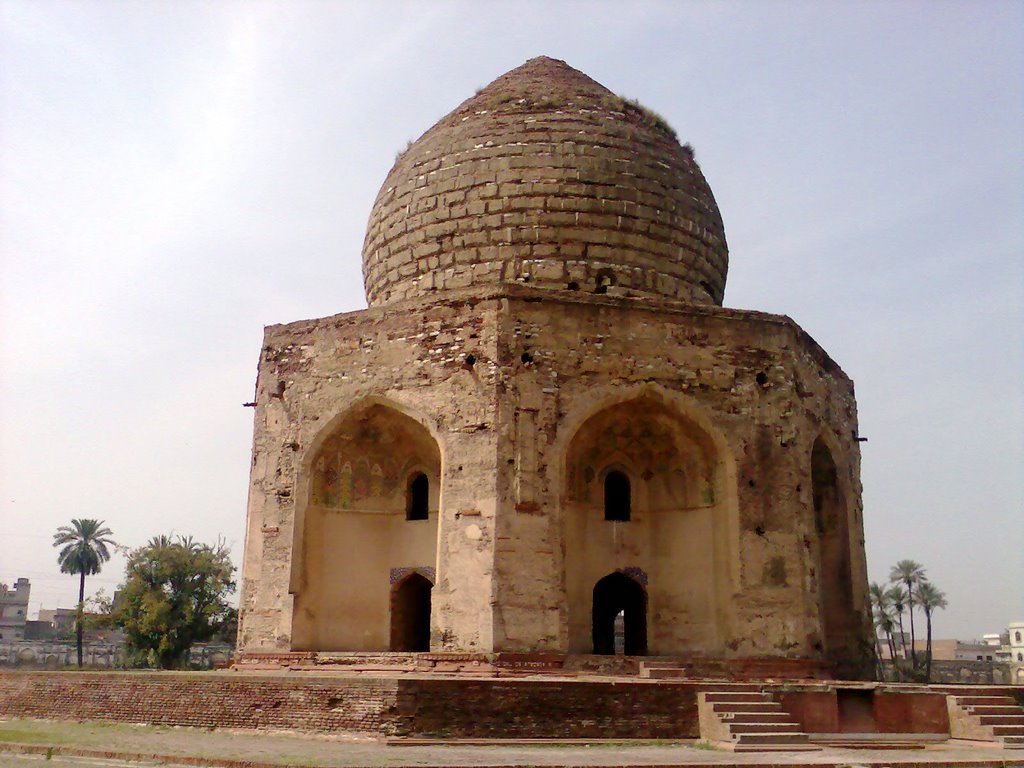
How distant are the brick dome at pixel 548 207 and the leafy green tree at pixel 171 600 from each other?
18578mm

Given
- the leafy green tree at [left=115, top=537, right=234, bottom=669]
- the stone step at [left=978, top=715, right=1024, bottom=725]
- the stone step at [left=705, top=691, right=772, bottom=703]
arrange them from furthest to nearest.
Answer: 1. the leafy green tree at [left=115, top=537, right=234, bottom=669]
2. the stone step at [left=978, top=715, right=1024, bottom=725]
3. the stone step at [left=705, top=691, right=772, bottom=703]

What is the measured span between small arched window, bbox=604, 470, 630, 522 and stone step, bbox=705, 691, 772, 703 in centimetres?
457

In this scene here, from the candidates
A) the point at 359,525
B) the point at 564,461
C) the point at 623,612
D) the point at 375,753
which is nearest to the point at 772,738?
the point at 375,753

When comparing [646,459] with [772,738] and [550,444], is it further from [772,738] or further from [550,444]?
[772,738]

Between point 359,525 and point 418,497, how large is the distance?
0.96m

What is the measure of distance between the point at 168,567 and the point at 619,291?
22259 millimetres

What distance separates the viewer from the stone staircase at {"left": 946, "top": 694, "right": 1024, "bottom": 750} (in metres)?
10.5

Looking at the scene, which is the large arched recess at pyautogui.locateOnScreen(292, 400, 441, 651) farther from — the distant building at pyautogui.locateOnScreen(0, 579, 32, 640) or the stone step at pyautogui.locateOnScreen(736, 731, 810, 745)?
the distant building at pyautogui.locateOnScreen(0, 579, 32, 640)

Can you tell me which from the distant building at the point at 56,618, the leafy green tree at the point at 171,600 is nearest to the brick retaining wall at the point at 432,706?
the leafy green tree at the point at 171,600

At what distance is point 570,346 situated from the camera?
13.9 m

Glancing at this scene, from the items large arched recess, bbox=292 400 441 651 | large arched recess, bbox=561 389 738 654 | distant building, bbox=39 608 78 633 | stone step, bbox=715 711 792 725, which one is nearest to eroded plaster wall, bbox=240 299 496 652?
large arched recess, bbox=292 400 441 651

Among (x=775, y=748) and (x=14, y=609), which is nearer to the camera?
(x=775, y=748)

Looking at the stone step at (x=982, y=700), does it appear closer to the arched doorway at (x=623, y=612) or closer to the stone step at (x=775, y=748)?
the stone step at (x=775, y=748)

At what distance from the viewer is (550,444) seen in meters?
13.4
